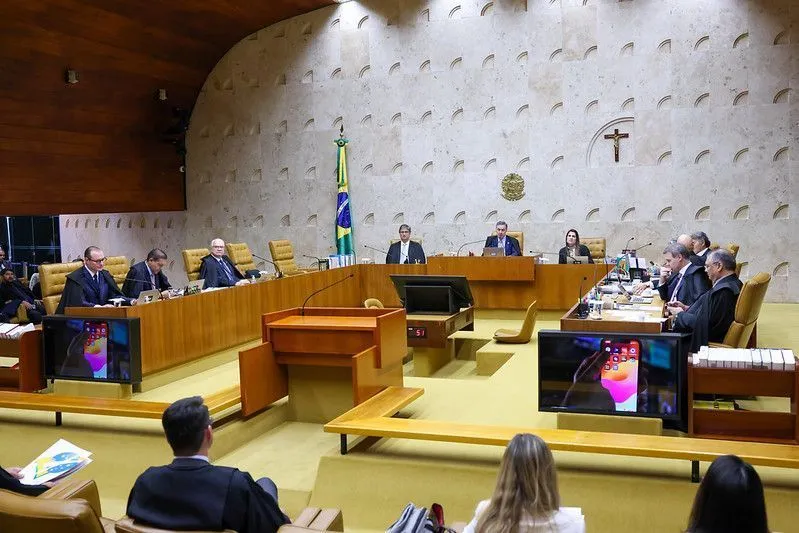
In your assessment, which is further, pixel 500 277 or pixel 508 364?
pixel 500 277

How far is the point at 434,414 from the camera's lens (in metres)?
5.61

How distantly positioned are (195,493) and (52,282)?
5664 mm

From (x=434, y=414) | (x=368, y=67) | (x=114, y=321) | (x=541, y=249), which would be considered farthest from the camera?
(x=368, y=67)

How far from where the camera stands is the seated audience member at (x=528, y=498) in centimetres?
235

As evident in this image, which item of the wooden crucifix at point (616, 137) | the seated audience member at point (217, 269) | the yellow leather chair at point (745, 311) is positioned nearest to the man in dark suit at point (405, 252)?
the seated audience member at point (217, 269)

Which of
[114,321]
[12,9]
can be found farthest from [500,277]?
[12,9]

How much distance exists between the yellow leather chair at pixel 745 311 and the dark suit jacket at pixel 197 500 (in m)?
3.74

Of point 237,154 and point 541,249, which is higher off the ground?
point 237,154

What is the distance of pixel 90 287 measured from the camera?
7145 millimetres

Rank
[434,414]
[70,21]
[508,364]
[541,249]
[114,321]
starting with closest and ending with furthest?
[434,414]
[114,321]
[508,364]
[70,21]
[541,249]

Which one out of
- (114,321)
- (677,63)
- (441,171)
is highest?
(677,63)

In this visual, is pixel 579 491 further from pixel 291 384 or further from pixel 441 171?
pixel 441 171

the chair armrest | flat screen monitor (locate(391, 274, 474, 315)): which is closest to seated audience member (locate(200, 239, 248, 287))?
flat screen monitor (locate(391, 274, 474, 315))

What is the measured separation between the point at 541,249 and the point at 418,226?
6.25ft
